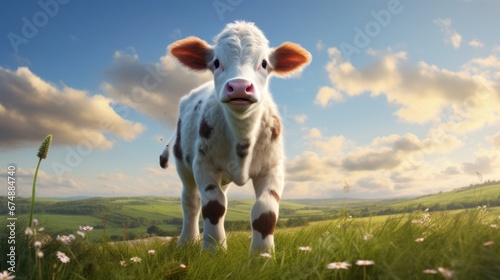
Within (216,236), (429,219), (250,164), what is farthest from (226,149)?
(429,219)

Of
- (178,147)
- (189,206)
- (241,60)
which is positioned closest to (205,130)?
(241,60)

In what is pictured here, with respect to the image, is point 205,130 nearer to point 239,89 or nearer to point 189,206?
point 239,89

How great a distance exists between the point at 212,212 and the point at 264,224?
89 cm

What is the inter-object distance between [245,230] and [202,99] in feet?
8.61

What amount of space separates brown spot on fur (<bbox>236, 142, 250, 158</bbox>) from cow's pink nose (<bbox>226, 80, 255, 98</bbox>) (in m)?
1.10

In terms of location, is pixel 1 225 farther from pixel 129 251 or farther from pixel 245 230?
pixel 245 230

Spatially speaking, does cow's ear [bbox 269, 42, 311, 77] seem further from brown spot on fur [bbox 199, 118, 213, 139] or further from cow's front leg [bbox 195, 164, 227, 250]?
cow's front leg [bbox 195, 164, 227, 250]

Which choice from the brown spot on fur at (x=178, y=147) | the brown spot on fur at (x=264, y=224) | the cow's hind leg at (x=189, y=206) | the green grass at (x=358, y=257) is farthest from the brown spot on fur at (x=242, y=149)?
the brown spot on fur at (x=178, y=147)

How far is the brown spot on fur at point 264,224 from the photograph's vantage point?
248 inches

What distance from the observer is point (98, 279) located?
4.37 meters

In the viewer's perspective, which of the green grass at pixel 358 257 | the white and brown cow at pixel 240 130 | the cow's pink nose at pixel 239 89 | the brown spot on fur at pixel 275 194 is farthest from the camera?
the brown spot on fur at pixel 275 194

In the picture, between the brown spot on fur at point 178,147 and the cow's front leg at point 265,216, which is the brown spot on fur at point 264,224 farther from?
the brown spot on fur at point 178,147

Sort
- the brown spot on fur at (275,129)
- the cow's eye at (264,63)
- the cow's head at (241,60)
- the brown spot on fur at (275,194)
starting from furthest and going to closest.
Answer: the brown spot on fur at (275,129) < the cow's eye at (264,63) < the brown spot on fur at (275,194) < the cow's head at (241,60)

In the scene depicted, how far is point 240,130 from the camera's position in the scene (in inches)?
263
